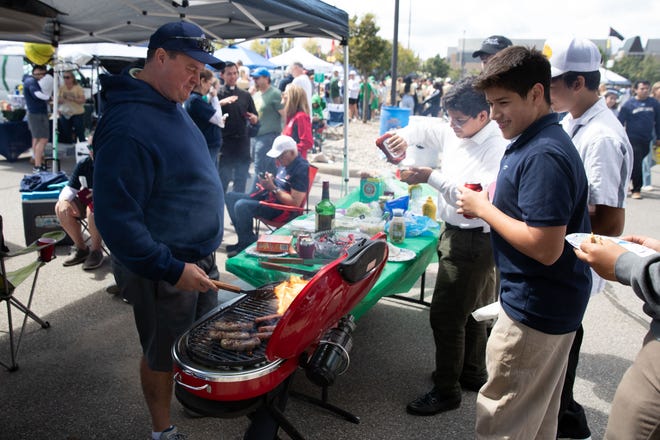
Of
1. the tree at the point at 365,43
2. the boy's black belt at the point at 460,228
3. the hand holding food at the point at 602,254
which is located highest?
the tree at the point at 365,43

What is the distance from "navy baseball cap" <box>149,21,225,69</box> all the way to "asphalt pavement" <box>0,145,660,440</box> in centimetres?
206

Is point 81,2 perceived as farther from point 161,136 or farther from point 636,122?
point 636,122

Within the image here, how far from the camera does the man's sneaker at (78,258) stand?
507cm

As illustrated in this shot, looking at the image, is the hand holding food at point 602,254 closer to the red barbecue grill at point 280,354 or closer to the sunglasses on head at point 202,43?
the red barbecue grill at point 280,354

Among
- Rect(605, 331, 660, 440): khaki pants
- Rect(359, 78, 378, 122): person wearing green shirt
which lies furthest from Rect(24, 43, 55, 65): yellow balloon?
Rect(359, 78, 378, 122): person wearing green shirt

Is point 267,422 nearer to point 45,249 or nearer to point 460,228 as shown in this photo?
point 460,228

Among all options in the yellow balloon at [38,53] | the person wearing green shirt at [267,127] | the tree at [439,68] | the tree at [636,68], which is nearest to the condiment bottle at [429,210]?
the person wearing green shirt at [267,127]

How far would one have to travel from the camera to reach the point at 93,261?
5.03m

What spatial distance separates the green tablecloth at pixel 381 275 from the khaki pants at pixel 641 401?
4.86 ft

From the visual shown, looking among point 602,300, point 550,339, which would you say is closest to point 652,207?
point 602,300

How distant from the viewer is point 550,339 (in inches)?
75.0

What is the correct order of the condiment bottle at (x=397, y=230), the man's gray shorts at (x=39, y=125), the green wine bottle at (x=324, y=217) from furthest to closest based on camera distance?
the man's gray shorts at (x=39, y=125), the green wine bottle at (x=324, y=217), the condiment bottle at (x=397, y=230)

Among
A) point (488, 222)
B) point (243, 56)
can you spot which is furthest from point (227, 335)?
point (243, 56)

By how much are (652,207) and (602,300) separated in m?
5.01
